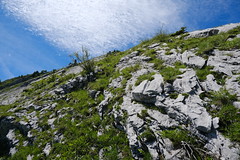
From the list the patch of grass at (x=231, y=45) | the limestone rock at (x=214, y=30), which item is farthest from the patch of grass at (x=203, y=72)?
the limestone rock at (x=214, y=30)

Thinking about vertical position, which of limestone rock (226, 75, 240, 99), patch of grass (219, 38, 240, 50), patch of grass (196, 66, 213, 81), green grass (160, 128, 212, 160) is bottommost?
green grass (160, 128, 212, 160)

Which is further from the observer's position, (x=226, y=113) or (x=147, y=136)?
(x=147, y=136)

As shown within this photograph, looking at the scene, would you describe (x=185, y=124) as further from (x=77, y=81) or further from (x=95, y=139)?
(x=77, y=81)

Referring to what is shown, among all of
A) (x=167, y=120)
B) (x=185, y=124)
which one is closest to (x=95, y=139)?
(x=167, y=120)

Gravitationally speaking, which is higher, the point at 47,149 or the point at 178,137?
the point at 47,149

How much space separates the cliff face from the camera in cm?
507

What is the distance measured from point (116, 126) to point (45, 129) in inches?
242

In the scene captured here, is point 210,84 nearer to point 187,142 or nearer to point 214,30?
point 187,142

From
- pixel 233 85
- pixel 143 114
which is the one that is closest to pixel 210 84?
pixel 233 85

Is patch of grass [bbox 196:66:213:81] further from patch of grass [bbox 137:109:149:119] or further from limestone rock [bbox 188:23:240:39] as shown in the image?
limestone rock [bbox 188:23:240:39]

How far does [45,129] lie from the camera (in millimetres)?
9930

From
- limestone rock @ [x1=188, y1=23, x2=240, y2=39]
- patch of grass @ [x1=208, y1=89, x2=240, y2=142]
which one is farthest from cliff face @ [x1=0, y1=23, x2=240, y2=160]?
limestone rock @ [x1=188, y1=23, x2=240, y2=39]

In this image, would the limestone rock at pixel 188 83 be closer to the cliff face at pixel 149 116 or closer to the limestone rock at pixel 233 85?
the cliff face at pixel 149 116

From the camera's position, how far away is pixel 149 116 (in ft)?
22.6
